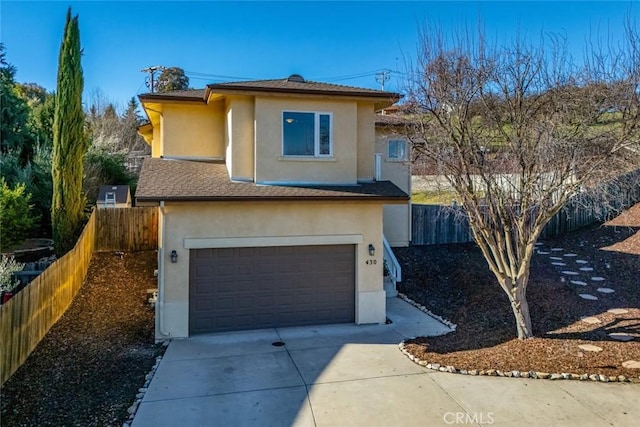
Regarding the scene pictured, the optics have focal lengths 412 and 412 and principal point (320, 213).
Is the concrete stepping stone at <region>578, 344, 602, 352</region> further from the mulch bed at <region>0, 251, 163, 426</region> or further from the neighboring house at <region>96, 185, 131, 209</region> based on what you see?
the neighboring house at <region>96, 185, 131, 209</region>

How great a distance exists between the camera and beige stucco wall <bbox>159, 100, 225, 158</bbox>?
11.9m

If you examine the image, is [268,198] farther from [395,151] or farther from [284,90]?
[395,151]

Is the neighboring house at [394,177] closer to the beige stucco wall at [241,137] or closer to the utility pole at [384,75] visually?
the utility pole at [384,75]

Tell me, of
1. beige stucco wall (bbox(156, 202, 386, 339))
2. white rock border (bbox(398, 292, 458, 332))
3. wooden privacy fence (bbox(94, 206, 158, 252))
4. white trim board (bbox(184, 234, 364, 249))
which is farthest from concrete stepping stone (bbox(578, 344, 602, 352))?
wooden privacy fence (bbox(94, 206, 158, 252))

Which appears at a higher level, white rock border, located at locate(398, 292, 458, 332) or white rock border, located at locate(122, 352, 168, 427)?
white rock border, located at locate(398, 292, 458, 332)

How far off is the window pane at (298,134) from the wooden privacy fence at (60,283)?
604 cm

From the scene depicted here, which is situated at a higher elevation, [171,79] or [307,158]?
[171,79]

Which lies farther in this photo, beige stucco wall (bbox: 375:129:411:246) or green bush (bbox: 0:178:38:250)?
beige stucco wall (bbox: 375:129:411:246)

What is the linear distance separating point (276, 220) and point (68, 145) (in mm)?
8898

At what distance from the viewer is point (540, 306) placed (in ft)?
34.1

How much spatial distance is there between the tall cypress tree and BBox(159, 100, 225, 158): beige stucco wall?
433cm

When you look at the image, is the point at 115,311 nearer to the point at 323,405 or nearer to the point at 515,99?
the point at 323,405

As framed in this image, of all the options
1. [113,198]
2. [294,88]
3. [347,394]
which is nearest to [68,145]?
[113,198]

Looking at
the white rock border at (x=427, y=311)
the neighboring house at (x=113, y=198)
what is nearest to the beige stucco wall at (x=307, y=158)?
the white rock border at (x=427, y=311)
